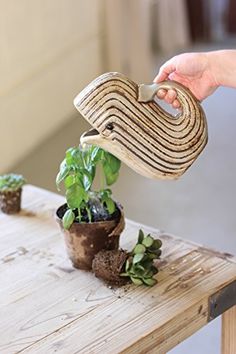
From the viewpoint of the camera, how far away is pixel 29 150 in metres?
2.97

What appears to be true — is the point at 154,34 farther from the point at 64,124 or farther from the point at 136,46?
the point at 64,124

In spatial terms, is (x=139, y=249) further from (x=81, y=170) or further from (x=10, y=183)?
(x=10, y=183)

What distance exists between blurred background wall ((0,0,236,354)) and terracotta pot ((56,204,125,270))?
626 millimetres

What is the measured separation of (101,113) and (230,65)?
0.95ft

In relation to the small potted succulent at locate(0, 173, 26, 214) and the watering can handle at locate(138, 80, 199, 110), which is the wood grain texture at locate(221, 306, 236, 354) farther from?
the small potted succulent at locate(0, 173, 26, 214)

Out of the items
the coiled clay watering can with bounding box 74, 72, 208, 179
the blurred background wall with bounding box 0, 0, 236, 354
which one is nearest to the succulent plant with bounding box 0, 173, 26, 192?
the coiled clay watering can with bounding box 74, 72, 208, 179

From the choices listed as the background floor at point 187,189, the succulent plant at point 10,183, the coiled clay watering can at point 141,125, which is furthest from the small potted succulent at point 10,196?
the background floor at point 187,189

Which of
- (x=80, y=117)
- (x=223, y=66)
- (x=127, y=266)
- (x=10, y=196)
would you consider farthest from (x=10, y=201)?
(x=80, y=117)

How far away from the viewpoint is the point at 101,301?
1104 millimetres

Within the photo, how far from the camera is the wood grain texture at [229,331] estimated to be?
3.98 ft

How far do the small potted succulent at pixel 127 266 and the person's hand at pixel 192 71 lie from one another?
0.30 meters

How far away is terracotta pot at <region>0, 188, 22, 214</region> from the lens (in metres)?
1.40

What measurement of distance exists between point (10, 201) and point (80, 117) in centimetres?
195

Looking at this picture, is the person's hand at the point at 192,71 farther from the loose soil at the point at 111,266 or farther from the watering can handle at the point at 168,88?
the loose soil at the point at 111,266
